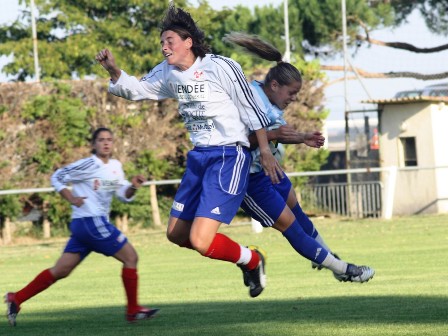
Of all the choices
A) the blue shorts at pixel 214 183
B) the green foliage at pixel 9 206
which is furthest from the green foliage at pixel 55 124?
the blue shorts at pixel 214 183

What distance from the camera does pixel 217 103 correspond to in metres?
9.00

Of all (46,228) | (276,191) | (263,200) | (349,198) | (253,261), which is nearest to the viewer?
(253,261)

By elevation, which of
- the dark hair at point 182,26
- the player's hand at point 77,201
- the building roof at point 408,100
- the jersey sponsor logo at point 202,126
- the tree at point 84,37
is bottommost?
the player's hand at point 77,201

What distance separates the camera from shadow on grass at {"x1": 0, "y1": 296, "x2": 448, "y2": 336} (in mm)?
9148

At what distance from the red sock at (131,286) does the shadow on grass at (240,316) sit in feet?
0.59

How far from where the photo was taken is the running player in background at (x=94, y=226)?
1066 cm

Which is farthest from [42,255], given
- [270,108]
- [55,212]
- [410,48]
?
[410,48]

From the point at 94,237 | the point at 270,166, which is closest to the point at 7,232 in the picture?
the point at 94,237

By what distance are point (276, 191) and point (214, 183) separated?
3.76 ft

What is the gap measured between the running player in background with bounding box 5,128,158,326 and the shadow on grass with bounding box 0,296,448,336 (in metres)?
0.24

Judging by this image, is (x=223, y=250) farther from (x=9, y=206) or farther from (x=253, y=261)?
(x=9, y=206)

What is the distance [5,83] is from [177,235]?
1845 cm

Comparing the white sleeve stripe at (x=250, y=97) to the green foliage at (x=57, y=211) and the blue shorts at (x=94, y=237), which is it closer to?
the blue shorts at (x=94, y=237)

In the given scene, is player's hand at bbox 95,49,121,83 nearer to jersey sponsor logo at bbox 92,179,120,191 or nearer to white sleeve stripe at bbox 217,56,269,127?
white sleeve stripe at bbox 217,56,269,127
